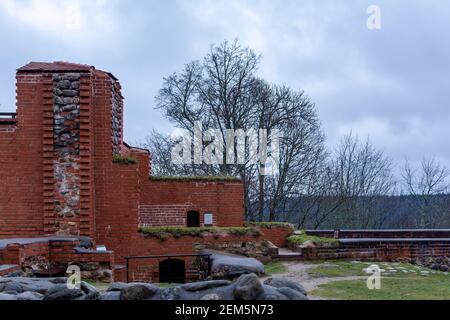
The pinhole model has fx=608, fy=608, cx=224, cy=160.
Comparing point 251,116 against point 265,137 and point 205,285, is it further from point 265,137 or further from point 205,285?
point 205,285

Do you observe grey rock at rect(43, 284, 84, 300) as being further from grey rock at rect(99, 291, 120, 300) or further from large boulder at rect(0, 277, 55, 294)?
large boulder at rect(0, 277, 55, 294)

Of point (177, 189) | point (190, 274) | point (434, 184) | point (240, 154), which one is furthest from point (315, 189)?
point (190, 274)

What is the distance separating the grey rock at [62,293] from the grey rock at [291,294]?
2.19m

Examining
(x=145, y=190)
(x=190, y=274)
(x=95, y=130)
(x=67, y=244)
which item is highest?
(x=95, y=130)

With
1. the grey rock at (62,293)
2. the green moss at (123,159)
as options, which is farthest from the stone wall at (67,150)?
the grey rock at (62,293)

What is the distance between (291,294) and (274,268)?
8133mm

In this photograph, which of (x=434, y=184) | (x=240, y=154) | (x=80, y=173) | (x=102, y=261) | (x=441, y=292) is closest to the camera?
(x=441, y=292)

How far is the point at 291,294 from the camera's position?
6.29 metres

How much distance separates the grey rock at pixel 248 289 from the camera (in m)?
5.90

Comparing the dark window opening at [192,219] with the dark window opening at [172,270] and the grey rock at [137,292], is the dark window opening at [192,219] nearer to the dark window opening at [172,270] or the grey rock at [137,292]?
the dark window opening at [172,270]

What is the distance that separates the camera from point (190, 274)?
14828mm

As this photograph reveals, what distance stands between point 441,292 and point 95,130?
26.6 ft

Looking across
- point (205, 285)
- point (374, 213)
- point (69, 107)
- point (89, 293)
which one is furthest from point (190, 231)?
point (374, 213)
